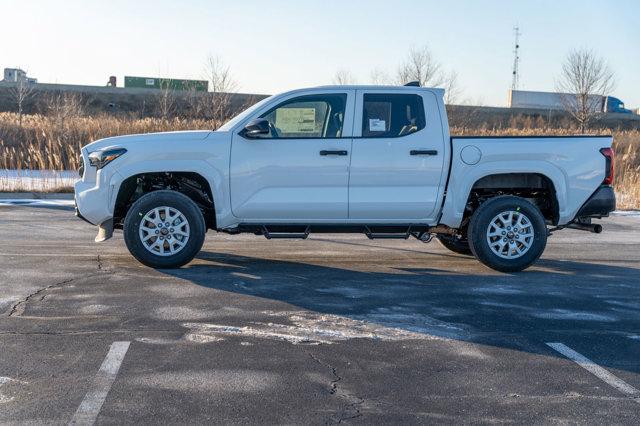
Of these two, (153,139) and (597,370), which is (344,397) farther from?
(153,139)

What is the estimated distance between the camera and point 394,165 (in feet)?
29.6

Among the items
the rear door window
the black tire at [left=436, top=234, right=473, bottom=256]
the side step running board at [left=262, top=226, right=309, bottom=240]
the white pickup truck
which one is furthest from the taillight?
the side step running board at [left=262, top=226, right=309, bottom=240]

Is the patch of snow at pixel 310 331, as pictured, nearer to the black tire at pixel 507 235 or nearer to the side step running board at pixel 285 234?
the side step running board at pixel 285 234

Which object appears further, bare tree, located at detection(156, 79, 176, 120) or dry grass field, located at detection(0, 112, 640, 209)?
bare tree, located at detection(156, 79, 176, 120)

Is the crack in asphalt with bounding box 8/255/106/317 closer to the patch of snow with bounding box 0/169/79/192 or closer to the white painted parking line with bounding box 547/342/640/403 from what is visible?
the white painted parking line with bounding box 547/342/640/403

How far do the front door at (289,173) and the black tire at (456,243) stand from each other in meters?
1.75

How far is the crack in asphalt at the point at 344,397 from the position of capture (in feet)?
15.2

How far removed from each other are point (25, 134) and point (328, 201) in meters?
21.1

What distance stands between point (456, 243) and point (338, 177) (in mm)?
2262

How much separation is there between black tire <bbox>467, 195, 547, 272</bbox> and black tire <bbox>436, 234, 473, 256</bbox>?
87 centimetres

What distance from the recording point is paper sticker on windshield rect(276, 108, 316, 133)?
912cm

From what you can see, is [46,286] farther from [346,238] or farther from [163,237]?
[346,238]

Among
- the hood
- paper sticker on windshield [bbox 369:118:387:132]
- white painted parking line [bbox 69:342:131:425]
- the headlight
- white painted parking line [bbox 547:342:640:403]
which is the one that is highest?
paper sticker on windshield [bbox 369:118:387:132]

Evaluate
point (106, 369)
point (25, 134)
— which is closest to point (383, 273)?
point (106, 369)
